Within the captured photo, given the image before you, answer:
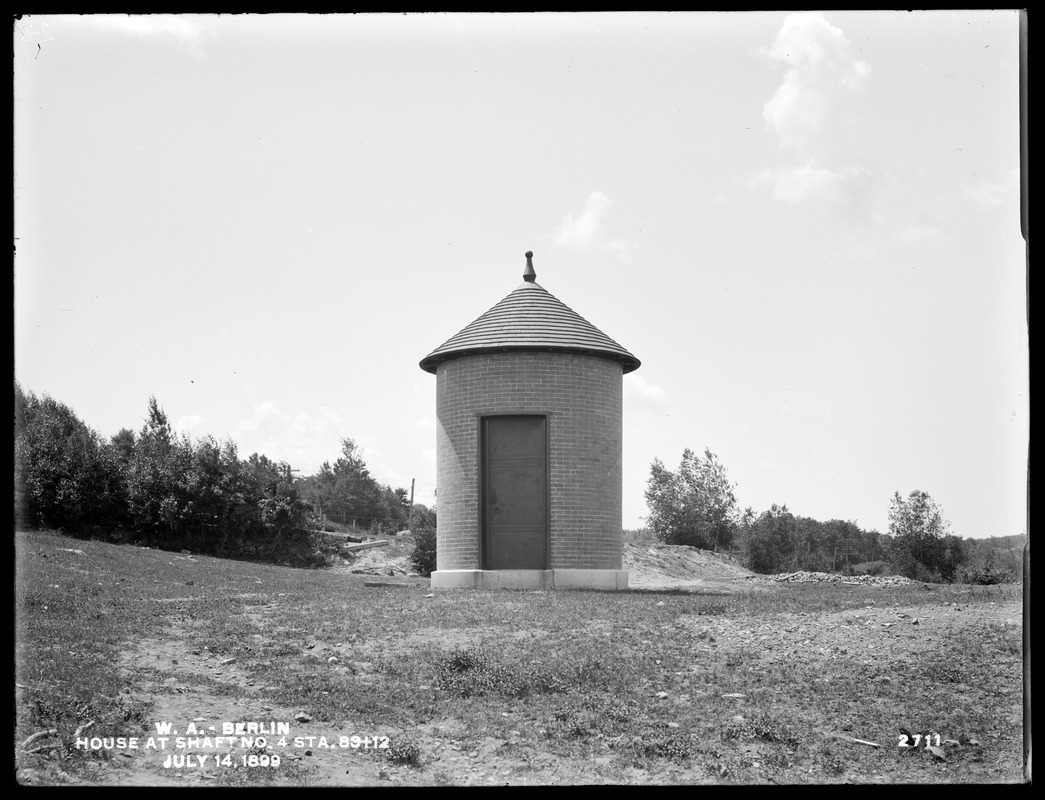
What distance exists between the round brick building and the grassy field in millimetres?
4477

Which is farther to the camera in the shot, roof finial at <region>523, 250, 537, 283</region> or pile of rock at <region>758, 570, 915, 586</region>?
pile of rock at <region>758, 570, 915, 586</region>

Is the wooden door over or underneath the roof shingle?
underneath

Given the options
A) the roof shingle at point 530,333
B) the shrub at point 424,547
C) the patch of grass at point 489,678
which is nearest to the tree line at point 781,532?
the shrub at point 424,547

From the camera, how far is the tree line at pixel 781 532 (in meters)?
41.7

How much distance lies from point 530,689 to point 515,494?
9.13 metres

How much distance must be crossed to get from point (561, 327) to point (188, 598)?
8.64 m

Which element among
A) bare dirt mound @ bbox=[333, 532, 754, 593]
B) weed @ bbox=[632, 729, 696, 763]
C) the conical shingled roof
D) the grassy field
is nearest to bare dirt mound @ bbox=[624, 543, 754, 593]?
bare dirt mound @ bbox=[333, 532, 754, 593]

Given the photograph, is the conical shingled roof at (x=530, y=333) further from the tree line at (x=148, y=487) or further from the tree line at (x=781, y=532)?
the tree line at (x=781, y=532)

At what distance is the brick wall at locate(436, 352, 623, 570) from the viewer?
19.1 m

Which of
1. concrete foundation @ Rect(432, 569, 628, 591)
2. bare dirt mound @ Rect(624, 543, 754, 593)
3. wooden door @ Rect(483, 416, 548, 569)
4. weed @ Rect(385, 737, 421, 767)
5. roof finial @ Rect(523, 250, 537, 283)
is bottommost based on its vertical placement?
bare dirt mound @ Rect(624, 543, 754, 593)

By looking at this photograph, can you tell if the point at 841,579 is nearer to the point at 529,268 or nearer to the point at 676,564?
the point at 676,564

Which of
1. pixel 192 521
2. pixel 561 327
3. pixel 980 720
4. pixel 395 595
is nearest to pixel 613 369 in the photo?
pixel 561 327

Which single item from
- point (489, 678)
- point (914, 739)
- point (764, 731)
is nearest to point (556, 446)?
point (489, 678)

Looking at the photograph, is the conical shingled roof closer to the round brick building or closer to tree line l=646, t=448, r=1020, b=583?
the round brick building
